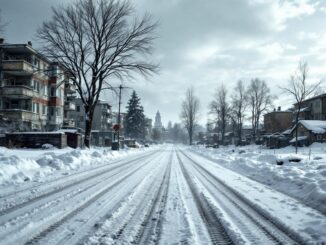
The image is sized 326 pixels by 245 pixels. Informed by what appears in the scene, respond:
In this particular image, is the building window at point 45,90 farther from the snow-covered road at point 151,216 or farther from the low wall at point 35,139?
the snow-covered road at point 151,216

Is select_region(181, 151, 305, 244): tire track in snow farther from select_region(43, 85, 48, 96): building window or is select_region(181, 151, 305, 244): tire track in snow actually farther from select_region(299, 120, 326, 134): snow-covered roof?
select_region(299, 120, 326, 134): snow-covered roof

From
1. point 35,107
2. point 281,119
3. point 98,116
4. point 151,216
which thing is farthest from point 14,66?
point 281,119

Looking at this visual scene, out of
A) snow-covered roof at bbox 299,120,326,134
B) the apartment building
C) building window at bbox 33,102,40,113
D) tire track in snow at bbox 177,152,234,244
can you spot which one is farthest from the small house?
tire track in snow at bbox 177,152,234,244

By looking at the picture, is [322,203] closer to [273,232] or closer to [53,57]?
[273,232]

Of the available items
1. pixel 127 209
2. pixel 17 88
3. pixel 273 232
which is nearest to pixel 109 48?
pixel 17 88

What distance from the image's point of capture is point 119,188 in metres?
9.45

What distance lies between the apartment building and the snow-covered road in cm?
3049

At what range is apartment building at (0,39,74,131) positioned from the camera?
3975 cm

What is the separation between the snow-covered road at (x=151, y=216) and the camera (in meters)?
4.79

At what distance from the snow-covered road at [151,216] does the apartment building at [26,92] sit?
100 ft

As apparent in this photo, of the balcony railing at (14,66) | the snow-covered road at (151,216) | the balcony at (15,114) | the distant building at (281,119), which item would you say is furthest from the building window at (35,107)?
the distant building at (281,119)

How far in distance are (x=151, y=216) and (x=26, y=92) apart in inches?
1567

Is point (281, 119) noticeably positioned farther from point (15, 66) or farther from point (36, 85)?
point (15, 66)

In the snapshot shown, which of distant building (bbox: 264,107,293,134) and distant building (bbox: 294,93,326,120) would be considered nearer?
distant building (bbox: 294,93,326,120)
